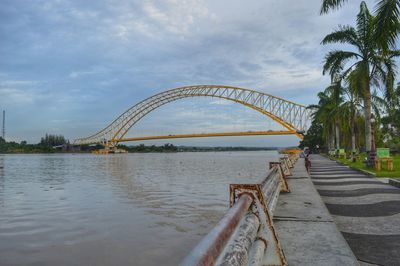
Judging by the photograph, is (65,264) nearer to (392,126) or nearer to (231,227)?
(231,227)

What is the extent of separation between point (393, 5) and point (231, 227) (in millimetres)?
11093

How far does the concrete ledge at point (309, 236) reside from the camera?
4.00m

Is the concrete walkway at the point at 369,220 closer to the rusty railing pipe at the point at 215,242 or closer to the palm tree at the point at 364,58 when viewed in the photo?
the rusty railing pipe at the point at 215,242

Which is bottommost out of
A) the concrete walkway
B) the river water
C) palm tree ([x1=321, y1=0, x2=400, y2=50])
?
the river water

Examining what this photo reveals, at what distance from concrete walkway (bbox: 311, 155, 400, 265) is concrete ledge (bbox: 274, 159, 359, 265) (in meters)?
0.48

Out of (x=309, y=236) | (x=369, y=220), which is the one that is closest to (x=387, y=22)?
(x=369, y=220)

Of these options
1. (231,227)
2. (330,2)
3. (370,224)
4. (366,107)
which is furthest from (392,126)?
(231,227)

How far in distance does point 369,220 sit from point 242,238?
5.85 metres

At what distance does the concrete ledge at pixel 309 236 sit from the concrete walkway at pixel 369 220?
0.48 m

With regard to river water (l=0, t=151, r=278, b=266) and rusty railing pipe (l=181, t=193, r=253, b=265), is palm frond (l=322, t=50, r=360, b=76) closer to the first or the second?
river water (l=0, t=151, r=278, b=266)

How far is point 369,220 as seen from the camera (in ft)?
24.2

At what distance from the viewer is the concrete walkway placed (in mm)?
5062

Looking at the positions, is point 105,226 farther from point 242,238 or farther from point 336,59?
point 336,59

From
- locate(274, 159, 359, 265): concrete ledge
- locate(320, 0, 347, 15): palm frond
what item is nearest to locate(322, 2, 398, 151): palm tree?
locate(320, 0, 347, 15): palm frond
